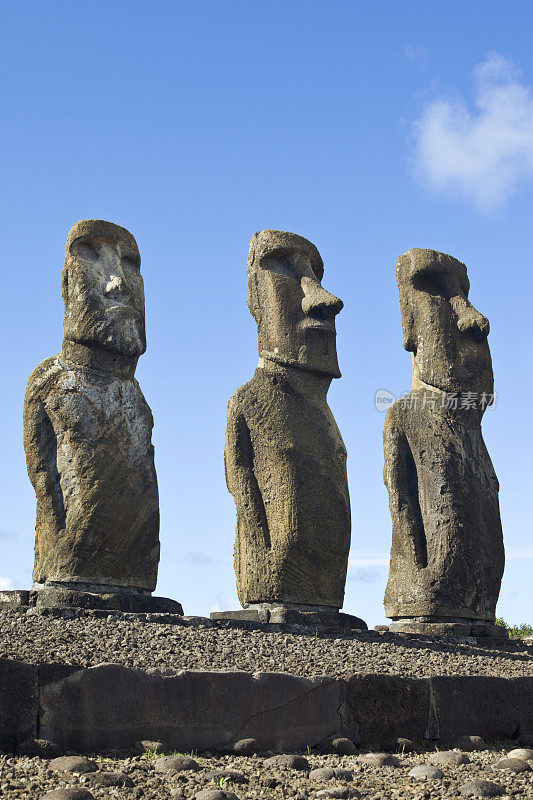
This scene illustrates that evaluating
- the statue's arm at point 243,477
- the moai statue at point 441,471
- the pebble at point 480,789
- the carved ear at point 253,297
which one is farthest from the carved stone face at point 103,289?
the pebble at point 480,789

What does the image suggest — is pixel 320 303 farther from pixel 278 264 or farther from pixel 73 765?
pixel 73 765

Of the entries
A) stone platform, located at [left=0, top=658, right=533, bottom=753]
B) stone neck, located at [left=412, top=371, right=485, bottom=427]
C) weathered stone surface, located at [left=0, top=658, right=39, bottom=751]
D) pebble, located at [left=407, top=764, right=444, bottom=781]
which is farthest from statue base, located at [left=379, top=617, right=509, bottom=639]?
weathered stone surface, located at [left=0, top=658, right=39, bottom=751]

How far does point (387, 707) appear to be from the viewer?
24.3 ft

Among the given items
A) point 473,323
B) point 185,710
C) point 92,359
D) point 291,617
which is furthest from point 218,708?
point 473,323

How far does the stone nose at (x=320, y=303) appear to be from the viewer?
33.5 ft

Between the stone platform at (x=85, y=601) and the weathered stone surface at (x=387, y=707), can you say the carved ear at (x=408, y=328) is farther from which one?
the weathered stone surface at (x=387, y=707)

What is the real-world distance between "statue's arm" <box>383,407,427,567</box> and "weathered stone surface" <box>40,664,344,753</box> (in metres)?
4.11

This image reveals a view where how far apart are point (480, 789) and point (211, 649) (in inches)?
87.4

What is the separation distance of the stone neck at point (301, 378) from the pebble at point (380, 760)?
4.17m

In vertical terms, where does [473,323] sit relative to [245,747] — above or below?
above

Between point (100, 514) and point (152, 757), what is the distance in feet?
10.0

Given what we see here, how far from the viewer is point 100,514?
8.90m

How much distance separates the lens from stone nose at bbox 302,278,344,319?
10211mm

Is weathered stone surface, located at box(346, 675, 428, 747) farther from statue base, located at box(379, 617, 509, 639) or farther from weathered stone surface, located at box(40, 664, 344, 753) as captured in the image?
statue base, located at box(379, 617, 509, 639)
